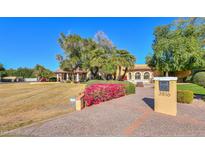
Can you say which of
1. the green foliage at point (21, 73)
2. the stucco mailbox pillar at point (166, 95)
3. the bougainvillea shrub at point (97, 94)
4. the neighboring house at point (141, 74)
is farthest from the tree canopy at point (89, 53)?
the green foliage at point (21, 73)

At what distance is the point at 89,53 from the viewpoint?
30.7 meters

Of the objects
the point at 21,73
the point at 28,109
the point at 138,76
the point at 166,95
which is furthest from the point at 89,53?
the point at 21,73

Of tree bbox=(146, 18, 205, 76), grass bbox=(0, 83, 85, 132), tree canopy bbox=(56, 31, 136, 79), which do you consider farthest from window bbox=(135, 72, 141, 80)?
grass bbox=(0, 83, 85, 132)

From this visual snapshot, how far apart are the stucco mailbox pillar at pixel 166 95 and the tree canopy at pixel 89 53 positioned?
1719 centimetres

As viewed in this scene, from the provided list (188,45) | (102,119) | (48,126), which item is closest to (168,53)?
(188,45)

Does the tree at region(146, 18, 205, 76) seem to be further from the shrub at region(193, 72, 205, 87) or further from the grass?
the grass

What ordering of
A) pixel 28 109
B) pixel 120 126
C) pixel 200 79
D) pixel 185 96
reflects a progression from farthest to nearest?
pixel 28 109
pixel 200 79
pixel 185 96
pixel 120 126

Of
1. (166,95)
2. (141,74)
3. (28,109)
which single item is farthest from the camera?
(141,74)

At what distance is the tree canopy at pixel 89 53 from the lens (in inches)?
978

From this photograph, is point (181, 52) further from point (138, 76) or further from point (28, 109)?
point (138, 76)

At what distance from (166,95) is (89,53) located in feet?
82.0

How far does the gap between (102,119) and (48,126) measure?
2.08 meters
